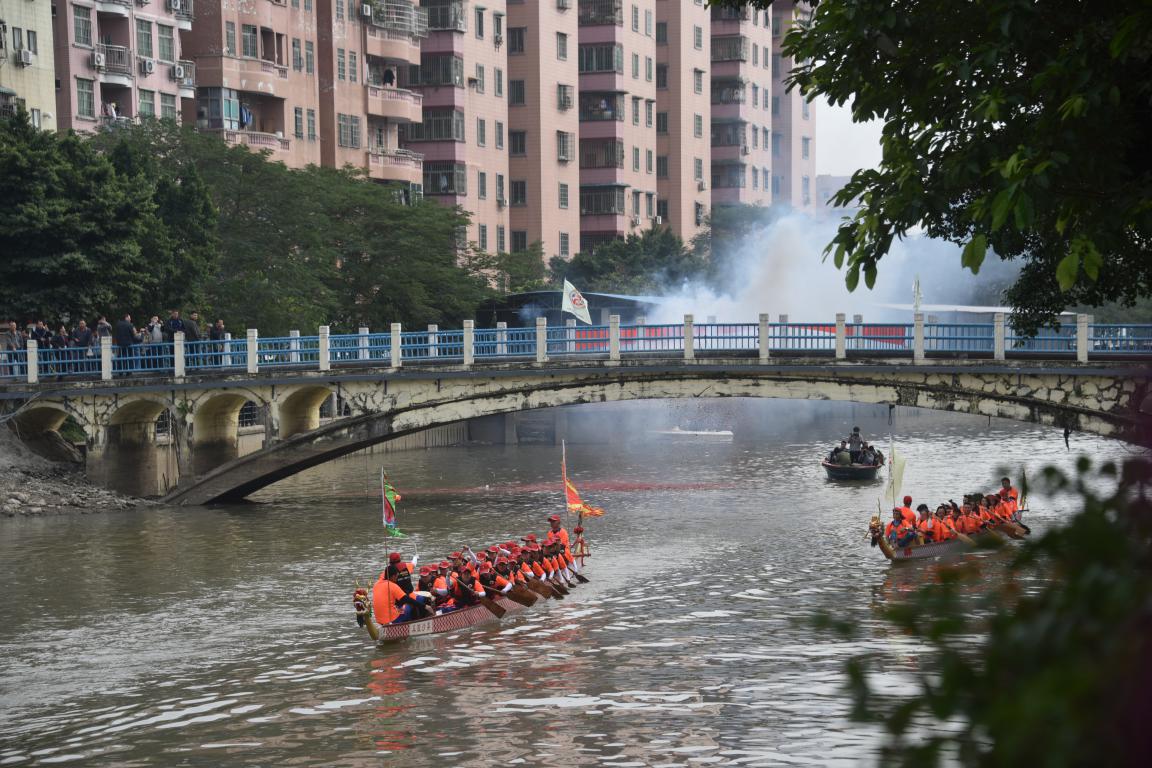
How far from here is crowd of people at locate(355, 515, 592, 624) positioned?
27.0 m

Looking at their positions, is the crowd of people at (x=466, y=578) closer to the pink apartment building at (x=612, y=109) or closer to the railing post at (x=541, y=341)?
the railing post at (x=541, y=341)

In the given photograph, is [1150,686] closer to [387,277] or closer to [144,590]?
[144,590]

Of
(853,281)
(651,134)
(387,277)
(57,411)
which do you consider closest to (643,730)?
(853,281)

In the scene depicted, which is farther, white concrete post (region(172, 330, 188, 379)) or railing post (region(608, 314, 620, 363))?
white concrete post (region(172, 330, 188, 379))

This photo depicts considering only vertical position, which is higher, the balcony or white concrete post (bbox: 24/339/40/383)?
the balcony

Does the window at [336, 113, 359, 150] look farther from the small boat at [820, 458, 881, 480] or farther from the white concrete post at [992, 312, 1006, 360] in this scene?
the white concrete post at [992, 312, 1006, 360]

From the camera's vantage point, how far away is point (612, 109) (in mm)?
96312

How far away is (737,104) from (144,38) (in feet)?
199

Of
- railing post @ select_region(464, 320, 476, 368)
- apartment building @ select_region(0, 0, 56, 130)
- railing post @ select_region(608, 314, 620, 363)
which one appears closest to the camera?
railing post @ select_region(608, 314, 620, 363)

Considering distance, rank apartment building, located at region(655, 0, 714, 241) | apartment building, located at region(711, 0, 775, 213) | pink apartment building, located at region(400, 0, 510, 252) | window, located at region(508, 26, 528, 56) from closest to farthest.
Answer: pink apartment building, located at region(400, 0, 510, 252), window, located at region(508, 26, 528, 56), apartment building, located at region(655, 0, 714, 241), apartment building, located at region(711, 0, 775, 213)

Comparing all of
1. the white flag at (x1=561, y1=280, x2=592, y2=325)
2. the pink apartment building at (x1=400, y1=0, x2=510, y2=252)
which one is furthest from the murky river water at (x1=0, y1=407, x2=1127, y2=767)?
Result: the pink apartment building at (x1=400, y1=0, x2=510, y2=252)

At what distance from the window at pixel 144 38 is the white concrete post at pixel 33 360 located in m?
23.8

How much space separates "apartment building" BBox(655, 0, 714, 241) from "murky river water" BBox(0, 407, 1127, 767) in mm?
60555

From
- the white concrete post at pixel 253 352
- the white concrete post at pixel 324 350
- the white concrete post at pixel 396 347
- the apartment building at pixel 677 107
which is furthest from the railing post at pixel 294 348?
the apartment building at pixel 677 107
